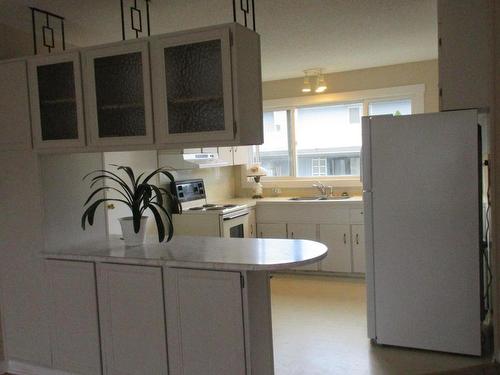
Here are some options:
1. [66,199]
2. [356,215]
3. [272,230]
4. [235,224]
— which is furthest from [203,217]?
[66,199]

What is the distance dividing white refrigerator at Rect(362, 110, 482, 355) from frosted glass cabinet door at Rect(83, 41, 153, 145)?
1.66 meters

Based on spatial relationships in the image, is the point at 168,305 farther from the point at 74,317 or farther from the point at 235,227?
the point at 235,227

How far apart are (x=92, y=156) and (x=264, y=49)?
6.06 feet

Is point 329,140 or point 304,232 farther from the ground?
point 329,140

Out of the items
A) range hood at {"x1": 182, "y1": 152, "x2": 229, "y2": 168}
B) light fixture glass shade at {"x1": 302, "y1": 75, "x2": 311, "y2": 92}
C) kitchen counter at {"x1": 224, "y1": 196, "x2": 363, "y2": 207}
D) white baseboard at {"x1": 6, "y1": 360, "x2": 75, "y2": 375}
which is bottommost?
white baseboard at {"x1": 6, "y1": 360, "x2": 75, "y2": 375}

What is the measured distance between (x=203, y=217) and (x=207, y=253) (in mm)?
2199

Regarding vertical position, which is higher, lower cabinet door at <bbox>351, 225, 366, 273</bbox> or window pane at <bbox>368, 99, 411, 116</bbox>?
window pane at <bbox>368, 99, 411, 116</bbox>

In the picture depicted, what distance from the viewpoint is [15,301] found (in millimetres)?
3064

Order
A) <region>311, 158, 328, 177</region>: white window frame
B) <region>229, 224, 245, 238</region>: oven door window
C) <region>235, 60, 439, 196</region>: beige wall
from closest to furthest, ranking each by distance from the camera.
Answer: <region>229, 224, 245, 238</region>: oven door window → <region>235, 60, 439, 196</region>: beige wall → <region>311, 158, 328, 177</region>: white window frame

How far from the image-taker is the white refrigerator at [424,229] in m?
3.04

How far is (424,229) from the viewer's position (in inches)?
125

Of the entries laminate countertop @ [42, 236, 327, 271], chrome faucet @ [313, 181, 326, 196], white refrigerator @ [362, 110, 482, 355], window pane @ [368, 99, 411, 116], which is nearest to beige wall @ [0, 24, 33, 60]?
laminate countertop @ [42, 236, 327, 271]

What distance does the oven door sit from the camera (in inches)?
186

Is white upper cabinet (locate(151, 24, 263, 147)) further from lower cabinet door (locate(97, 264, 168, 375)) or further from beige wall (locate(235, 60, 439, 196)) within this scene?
beige wall (locate(235, 60, 439, 196))
